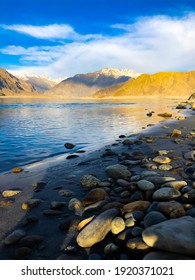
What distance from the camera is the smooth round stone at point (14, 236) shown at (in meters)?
4.71

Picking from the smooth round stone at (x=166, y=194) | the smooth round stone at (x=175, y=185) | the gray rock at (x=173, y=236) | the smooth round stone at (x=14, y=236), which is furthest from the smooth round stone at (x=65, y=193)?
the gray rock at (x=173, y=236)

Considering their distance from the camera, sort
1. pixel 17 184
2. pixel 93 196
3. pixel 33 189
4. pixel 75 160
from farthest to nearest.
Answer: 1. pixel 75 160
2. pixel 17 184
3. pixel 33 189
4. pixel 93 196

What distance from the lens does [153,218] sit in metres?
4.60

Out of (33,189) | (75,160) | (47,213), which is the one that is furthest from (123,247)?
(75,160)

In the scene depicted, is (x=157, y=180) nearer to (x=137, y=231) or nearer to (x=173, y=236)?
(x=137, y=231)

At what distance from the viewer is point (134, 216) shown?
16.1 ft

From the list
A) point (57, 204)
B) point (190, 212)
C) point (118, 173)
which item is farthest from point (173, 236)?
point (118, 173)

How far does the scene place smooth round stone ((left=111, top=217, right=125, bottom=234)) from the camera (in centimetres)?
463

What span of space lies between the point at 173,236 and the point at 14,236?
112 inches

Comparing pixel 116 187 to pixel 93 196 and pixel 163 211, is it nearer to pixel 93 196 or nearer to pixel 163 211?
pixel 93 196

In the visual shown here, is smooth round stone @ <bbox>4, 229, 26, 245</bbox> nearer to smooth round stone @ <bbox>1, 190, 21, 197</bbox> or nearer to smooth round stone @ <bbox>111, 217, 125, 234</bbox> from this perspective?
smooth round stone @ <bbox>111, 217, 125, 234</bbox>

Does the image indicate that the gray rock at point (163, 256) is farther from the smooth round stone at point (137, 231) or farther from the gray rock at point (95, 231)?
the gray rock at point (95, 231)
